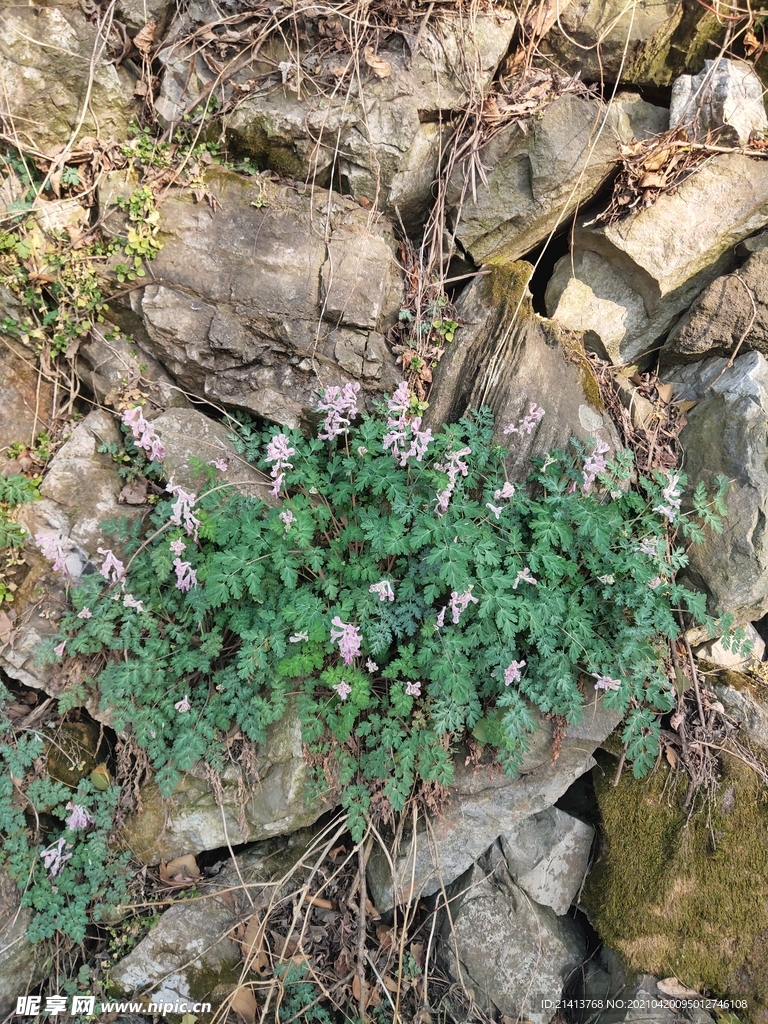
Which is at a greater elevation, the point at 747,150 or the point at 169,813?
the point at 747,150

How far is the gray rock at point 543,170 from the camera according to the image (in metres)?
4.36

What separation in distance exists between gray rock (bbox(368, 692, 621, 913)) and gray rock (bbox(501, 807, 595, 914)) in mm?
29

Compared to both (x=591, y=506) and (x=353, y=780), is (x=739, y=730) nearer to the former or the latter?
(x=591, y=506)

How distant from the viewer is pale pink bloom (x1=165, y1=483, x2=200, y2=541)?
358 cm

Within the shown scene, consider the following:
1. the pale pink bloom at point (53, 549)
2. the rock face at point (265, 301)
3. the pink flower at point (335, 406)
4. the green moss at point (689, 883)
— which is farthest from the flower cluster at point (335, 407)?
the green moss at point (689, 883)

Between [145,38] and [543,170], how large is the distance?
3116 millimetres

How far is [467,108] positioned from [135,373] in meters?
3.22

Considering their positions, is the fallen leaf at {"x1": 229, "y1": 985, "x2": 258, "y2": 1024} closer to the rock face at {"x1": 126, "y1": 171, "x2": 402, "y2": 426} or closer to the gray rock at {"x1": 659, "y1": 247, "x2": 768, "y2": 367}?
the rock face at {"x1": 126, "y1": 171, "x2": 402, "y2": 426}

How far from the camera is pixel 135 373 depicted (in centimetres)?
442

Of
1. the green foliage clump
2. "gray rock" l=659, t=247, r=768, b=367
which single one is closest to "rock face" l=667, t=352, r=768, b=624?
"gray rock" l=659, t=247, r=768, b=367

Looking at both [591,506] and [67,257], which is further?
[67,257]

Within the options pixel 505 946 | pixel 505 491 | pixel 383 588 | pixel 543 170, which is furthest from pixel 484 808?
pixel 543 170

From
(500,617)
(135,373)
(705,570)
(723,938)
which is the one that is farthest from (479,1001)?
(135,373)

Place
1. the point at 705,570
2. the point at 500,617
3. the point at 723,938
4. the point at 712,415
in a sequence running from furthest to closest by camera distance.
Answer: the point at 712,415 → the point at 705,570 → the point at 723,938 → the point at 500,617
